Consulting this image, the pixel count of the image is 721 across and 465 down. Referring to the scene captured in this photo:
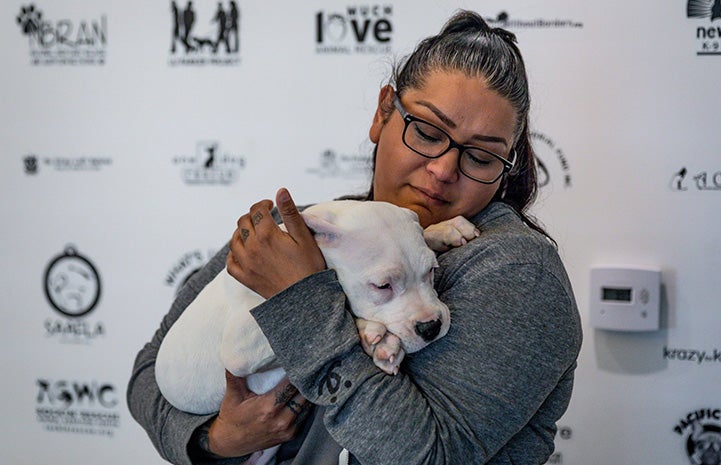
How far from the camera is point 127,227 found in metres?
2.44

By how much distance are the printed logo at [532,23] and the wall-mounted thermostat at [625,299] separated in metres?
0.59

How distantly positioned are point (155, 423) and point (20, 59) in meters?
1.50


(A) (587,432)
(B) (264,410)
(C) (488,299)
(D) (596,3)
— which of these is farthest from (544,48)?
(B) (264,410)

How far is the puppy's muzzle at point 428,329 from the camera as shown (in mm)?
1069

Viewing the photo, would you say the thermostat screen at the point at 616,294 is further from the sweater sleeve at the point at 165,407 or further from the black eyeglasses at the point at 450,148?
the sweater sleeve at the point at 165,407

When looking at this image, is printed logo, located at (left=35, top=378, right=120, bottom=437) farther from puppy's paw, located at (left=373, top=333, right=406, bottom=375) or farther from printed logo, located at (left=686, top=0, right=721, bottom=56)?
printed logo, located at (left=686, top=0, right=721, bottom=56)

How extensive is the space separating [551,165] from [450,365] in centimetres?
108

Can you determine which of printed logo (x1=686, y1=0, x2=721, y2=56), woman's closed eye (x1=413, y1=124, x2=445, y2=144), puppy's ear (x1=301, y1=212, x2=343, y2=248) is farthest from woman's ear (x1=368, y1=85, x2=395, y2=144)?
printed logo (x1=686, y1=0, x2=721, y2=56)

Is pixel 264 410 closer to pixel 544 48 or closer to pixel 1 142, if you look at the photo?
pixel 544 48

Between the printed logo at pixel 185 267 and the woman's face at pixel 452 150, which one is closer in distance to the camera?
the woman's face at pixel 452 150

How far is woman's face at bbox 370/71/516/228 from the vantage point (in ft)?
4.23

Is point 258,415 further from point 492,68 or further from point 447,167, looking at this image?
point 492,68

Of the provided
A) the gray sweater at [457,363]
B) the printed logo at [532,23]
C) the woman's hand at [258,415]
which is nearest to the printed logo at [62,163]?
the printed logo at [532,23]

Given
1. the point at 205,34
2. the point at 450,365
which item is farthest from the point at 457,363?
the point at 205,34
